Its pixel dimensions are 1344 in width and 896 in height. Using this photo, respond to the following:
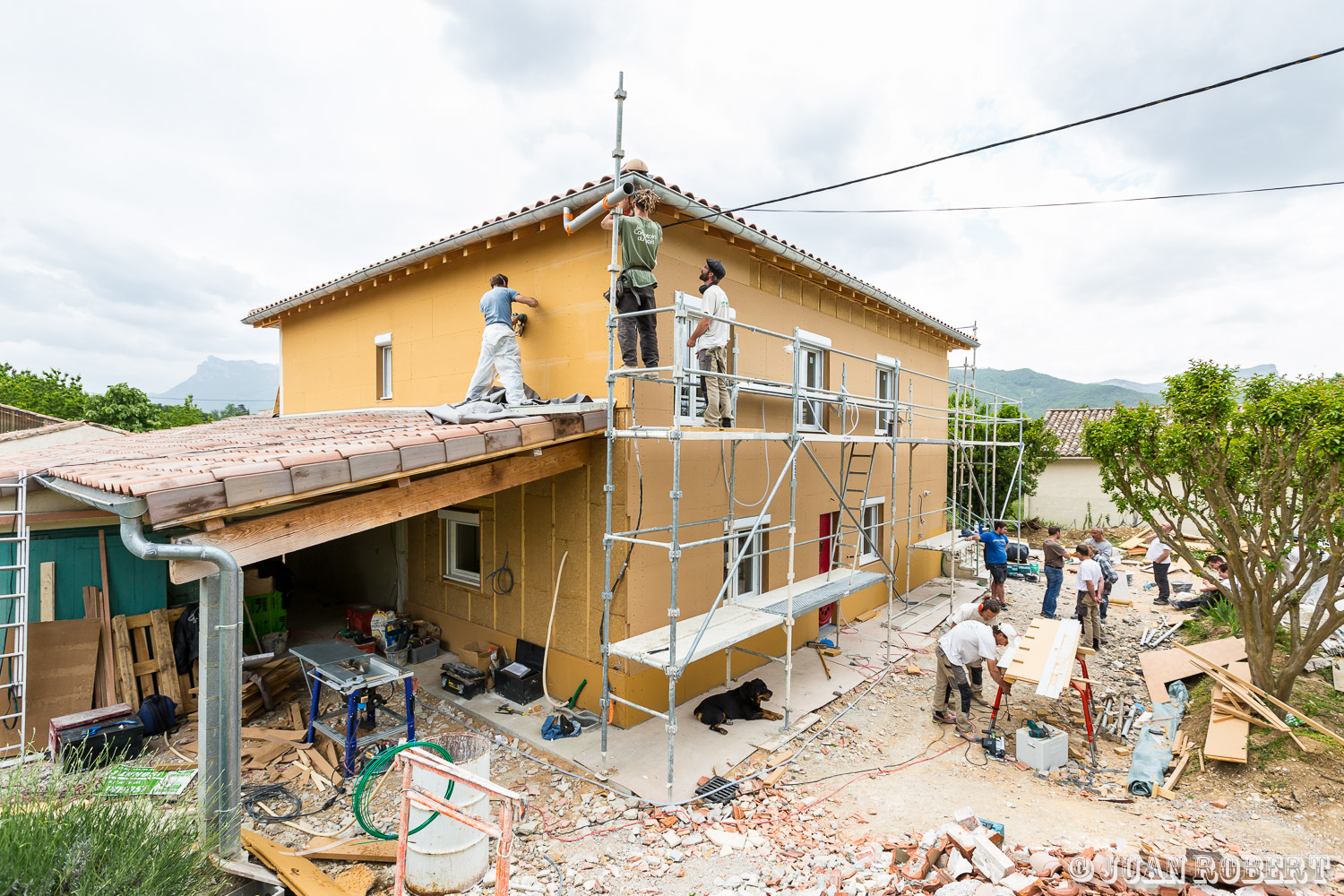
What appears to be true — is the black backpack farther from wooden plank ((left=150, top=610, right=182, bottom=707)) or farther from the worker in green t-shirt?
the worker in green t-shirt

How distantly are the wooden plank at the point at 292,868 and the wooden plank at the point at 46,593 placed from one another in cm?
439

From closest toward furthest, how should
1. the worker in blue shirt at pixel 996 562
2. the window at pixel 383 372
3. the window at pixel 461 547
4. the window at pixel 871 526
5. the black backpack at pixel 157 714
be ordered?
1. the black backpack at pixel 157 714
2. the window at pixel 461 547
3. the window at pixel 383 372
4. the window at pixel 871 526
5. the worker in blue shirt at pixel 996 562

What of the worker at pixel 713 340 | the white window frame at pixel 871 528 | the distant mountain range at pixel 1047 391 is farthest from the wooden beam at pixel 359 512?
the distant mountain range at pixel 1047 391

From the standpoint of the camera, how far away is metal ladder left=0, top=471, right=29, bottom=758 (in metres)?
5.84

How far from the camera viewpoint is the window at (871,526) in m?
10.9

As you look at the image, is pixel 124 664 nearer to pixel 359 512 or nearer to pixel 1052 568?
pixel 359 512

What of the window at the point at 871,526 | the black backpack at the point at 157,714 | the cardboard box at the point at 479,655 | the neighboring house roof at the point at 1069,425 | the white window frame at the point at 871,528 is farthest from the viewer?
the neighboring house roof at the point at 1069,425

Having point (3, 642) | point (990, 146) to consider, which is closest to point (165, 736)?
point (3, 642)

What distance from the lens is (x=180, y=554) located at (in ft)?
12.0

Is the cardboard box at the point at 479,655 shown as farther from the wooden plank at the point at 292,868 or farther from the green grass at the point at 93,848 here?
the green grass at the point at 93,848

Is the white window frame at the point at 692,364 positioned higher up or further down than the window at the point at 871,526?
higher up

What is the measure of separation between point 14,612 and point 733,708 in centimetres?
791

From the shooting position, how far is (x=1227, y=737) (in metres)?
5.51

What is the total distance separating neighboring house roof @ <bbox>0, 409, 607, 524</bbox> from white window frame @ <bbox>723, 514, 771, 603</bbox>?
276 cm
